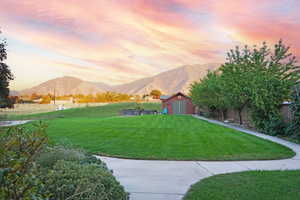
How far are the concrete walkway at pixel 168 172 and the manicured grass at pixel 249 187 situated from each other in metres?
0.30

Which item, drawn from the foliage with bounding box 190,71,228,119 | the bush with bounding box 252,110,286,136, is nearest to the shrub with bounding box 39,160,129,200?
the bush with bounding box 252,110,286,136

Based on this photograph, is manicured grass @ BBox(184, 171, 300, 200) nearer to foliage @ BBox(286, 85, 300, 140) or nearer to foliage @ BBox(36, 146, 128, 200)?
foliage @ BBox(36, 146, 128, 200)

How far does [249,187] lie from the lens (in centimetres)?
461

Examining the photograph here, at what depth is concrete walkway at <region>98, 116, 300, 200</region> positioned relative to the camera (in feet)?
14.6

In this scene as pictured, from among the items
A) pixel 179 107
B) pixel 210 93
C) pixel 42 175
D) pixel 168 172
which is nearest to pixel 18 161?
pixel 42 175

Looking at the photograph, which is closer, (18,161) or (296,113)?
(18,161)

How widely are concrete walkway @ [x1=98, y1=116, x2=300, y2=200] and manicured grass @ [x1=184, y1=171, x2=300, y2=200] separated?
30 centimetres

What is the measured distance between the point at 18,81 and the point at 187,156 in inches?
654

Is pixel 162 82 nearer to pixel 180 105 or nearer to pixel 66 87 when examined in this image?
pixel 66 87

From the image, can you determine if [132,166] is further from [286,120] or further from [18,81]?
[18,81]

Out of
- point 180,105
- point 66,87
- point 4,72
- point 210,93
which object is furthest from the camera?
point 66,87

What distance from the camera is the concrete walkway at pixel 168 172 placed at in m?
4.45

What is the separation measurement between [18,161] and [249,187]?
412cm

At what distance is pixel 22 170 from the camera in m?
1.95
